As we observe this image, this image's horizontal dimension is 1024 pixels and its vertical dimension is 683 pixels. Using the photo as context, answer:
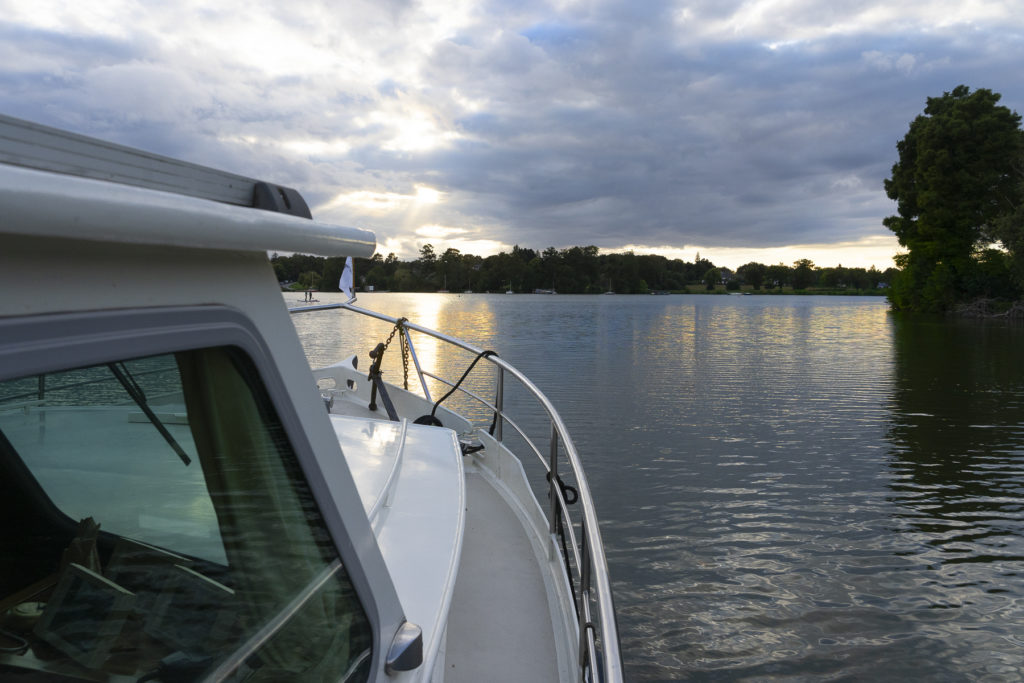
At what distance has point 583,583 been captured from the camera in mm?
2033

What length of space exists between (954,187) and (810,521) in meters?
42.1

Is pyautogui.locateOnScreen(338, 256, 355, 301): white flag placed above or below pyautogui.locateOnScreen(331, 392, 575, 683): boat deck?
above

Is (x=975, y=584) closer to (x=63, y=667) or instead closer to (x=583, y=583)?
(x=583, y=583)

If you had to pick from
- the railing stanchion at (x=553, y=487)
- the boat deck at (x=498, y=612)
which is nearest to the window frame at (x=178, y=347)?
the boat deck at (x=498, y=612)

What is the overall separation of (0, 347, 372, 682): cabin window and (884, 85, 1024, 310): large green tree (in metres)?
42.9

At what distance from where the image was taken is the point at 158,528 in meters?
0.90

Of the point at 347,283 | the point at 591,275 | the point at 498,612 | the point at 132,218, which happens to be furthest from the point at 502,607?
the point at 591,275

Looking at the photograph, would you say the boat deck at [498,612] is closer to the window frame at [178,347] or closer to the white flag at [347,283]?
the window frame at [178,347]

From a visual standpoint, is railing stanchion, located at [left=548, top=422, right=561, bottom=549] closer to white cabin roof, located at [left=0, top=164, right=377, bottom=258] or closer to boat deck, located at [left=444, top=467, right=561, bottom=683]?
boat deck, located at [left=444, top=467, right=561, bottom=683]

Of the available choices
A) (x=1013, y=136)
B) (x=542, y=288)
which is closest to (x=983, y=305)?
(x=1013, y=136)

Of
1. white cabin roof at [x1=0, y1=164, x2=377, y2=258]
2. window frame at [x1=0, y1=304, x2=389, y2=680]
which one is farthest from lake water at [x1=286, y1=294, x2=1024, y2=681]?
white cabin roof at [x1=0, y1=164, x2=377, y2=258]

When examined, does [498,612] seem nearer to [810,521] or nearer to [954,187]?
[810,521]

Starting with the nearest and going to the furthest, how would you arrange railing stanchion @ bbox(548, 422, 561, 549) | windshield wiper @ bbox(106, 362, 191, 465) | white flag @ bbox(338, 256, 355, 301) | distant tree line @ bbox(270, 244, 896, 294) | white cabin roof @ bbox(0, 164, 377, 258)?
white cabin roof @ bbox(0, 164, 377, 258) → windshield wiper @ bbox(106, 362, 191, 465) → railing stanchion @ bbox(548, 422, 561, 549) → white flag @ bbox(338, 256, 355, 301) → distant tree line @ bbox(270, 244, 896, 294)

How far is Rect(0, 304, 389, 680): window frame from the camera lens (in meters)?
0.58
